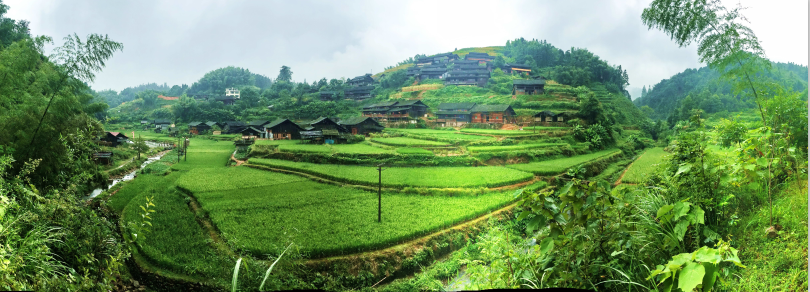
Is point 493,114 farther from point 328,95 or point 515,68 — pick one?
point 328,95

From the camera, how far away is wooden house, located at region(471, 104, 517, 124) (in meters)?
3.29

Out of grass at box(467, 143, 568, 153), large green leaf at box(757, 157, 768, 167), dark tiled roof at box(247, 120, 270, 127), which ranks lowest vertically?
large green leaf at box(757, 157, 768, 167)

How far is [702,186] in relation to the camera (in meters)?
2.65

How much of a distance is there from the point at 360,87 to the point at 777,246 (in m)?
3.41

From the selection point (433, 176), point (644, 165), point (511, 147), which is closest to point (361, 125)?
point (433, 176)

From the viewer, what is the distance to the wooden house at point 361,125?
3.36m

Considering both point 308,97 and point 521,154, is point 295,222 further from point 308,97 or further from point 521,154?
point 521,154

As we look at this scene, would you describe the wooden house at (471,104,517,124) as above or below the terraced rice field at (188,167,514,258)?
above

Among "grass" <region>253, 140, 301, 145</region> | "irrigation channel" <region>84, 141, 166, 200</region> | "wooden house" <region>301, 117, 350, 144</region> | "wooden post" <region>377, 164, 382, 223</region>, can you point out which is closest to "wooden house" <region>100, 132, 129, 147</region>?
"irrigation channel" <region>84, 141, 166, 200</region>

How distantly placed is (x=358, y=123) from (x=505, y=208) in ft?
4.97

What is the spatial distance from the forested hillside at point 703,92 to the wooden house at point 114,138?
4953mm

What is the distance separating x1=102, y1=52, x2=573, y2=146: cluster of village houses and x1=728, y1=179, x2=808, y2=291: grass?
1.52 metres

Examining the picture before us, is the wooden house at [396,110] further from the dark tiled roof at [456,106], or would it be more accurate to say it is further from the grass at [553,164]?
the grass at [553,164]

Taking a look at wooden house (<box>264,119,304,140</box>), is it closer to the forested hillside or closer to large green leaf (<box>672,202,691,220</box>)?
large green leaf (<box>672,202,691,220</box>)
